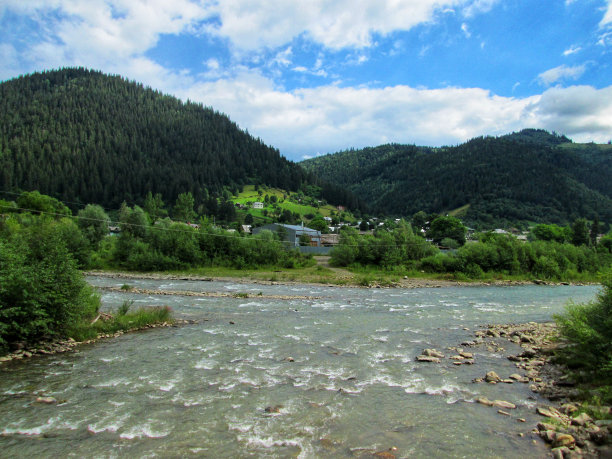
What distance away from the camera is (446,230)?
89062 mm

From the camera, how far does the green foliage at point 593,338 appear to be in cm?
1008

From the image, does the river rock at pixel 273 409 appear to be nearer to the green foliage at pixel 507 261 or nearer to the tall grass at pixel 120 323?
the tall grass at pixel 120 323

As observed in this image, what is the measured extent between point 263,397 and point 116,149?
495ft

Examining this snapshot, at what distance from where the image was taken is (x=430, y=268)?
47625 millimetres

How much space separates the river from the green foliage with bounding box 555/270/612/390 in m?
1.91

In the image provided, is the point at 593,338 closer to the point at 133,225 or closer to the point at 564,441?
the point at 564,441

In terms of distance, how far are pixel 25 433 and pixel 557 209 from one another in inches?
6507

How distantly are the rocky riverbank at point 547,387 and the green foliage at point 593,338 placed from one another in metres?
0.63

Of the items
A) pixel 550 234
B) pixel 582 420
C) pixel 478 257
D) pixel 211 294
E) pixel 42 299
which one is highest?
pixel 550 234

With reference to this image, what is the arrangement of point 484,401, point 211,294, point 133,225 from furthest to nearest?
point 133,225 → point 211,294 → point 484,401

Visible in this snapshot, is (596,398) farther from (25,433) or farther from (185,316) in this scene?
(185,316)

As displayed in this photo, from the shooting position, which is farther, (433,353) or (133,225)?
(133,225)

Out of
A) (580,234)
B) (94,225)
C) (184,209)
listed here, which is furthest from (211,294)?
(580,234)

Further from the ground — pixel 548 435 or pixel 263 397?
pixel 548 435
